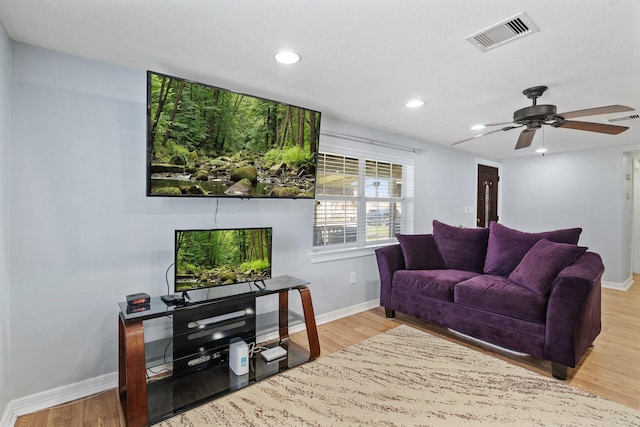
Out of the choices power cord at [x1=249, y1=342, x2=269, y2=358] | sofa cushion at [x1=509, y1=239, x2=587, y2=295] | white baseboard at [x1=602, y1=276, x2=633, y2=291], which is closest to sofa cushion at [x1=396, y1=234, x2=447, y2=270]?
sofa cushion at [x1=509, y1=239, x2=587, y2=295]

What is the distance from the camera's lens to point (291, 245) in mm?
3070

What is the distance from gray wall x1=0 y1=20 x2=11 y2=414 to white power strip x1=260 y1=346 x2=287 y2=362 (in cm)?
151

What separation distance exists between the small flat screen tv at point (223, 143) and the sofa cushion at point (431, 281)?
1.37m

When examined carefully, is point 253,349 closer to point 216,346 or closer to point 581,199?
point 216,346

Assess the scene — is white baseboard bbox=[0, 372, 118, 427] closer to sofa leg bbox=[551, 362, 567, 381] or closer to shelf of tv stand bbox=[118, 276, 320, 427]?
shelf of tv stand bbox=[118, 276, 320, 427]

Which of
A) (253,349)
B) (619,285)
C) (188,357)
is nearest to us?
(188,357)

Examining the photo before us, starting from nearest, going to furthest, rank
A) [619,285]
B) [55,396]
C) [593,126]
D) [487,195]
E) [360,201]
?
1. [55,396]
2. [593,126]
3. [360,201]
4. [619,285]
5. [487,195]

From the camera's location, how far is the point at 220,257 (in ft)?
7.33

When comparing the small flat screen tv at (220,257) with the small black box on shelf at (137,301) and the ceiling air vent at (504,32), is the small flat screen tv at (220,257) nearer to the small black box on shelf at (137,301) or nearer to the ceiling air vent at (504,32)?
the small black box on shelf at (137,301)

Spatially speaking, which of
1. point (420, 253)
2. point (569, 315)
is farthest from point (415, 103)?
point (569, 315)

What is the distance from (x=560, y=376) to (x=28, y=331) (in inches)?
140

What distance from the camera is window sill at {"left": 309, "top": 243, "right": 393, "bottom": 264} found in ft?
10.7

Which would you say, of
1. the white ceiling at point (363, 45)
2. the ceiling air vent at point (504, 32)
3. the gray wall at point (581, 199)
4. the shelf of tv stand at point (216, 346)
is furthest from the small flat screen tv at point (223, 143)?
the gray wall at point (581, 199)

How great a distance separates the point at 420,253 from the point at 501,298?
0.99 metres
